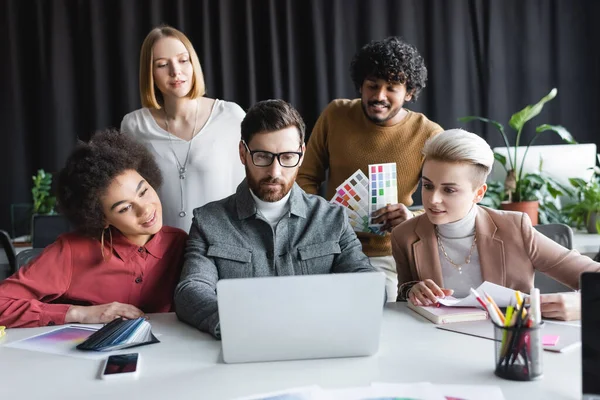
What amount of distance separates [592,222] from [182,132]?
2.23 m

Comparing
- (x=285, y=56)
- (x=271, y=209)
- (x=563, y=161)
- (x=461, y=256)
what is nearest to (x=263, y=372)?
(x=271, y=209)

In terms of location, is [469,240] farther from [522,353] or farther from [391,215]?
[522,353]

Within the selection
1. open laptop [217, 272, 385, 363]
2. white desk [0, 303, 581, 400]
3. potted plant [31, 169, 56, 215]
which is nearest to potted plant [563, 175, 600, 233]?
white desk [0, 303, 581, 400]

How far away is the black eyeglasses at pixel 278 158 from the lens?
1.68 metres

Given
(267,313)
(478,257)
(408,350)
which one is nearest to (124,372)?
(267,313)

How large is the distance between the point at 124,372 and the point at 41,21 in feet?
13.3

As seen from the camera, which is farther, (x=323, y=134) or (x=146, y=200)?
(x=323, y=134)

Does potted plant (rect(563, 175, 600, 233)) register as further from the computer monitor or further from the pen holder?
the pen holder

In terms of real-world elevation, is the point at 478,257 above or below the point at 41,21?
below

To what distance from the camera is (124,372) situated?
3.93ft

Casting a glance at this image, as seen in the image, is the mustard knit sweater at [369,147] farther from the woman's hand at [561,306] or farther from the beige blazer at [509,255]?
the woman's hand at [561,306]

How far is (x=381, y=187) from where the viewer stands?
1.99 meters

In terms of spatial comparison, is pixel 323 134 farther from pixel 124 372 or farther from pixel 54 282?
pixel 124 372

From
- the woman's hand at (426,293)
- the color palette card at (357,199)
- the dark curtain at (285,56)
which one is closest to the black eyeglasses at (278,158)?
the color palette card at (357,199)
